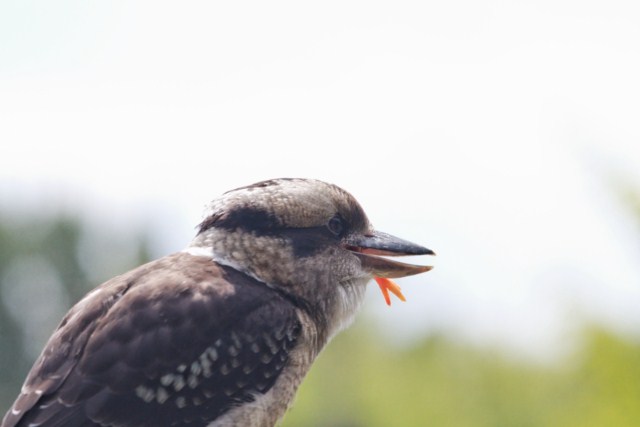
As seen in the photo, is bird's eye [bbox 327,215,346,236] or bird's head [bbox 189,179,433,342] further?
bird's eye [bbox 327,215,346,236]

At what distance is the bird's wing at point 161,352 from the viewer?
18.0ft

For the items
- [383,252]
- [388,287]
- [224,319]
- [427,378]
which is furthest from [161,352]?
[427,378]

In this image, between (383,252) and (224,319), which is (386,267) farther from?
(224,319)

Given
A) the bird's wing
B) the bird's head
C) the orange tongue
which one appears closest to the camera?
the bird's wing

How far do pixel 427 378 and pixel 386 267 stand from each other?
16.7 meters

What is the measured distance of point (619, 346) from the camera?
454 inches

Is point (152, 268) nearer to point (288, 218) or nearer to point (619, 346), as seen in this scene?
point (288, 218)

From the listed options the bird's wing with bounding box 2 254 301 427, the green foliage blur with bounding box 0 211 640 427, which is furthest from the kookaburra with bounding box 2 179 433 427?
the green foliage blur with bounding box 0 211 640 427

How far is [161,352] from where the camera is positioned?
18.3 ft

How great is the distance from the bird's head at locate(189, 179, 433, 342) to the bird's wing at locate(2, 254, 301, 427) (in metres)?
0.22

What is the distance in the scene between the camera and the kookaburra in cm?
551

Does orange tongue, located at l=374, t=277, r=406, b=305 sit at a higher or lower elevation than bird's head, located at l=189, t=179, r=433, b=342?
lower

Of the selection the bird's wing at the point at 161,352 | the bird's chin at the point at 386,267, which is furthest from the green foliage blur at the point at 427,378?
the bird's wing at the point at 161,352

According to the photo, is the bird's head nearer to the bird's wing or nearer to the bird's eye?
the bird's eye
